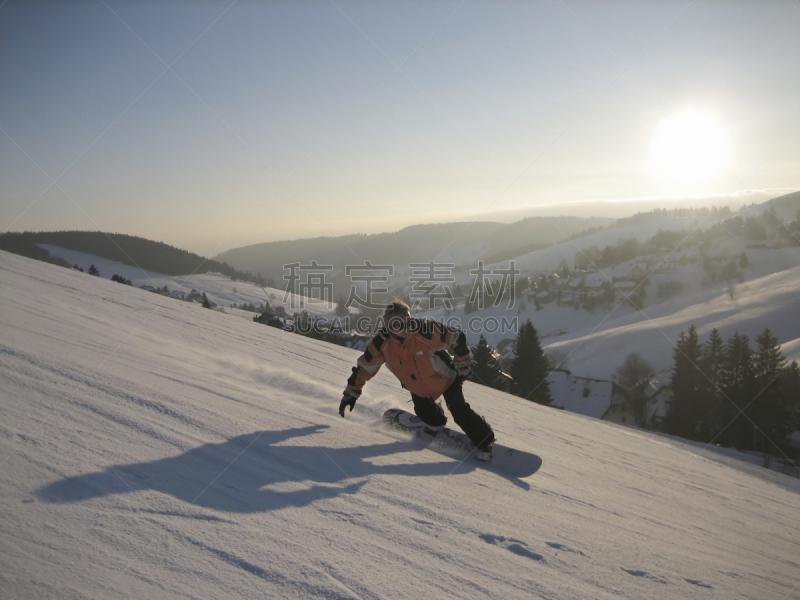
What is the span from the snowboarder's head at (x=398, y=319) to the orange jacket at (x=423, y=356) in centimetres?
9

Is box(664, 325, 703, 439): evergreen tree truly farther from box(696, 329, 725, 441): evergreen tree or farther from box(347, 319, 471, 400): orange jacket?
box(347, 319, 471, 400): orange jacket

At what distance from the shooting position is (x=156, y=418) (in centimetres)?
351

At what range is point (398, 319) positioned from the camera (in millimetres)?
4719

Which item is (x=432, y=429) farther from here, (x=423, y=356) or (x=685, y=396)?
(x=685, y=396)

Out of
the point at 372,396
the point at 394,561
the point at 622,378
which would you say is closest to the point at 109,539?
the point at 394,561

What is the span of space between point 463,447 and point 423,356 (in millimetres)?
1197

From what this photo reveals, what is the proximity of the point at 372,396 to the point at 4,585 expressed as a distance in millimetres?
5317

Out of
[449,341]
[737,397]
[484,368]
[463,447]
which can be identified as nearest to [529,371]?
[484,368]

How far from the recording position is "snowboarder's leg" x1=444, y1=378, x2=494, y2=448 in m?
4.95

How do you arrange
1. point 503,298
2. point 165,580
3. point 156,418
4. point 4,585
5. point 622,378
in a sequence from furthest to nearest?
point 503,298 → point 622,378 → point 156,418 → point 165,580 → point 4,585

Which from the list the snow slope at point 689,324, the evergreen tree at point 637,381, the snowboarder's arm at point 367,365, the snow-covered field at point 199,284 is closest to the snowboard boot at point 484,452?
the snowboarder's arm at point 367,365

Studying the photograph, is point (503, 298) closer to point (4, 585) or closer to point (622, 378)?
point (622, 378)

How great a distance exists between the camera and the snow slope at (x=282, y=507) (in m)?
2.03

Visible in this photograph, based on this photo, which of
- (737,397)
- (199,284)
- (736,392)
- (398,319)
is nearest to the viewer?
(398,319)
